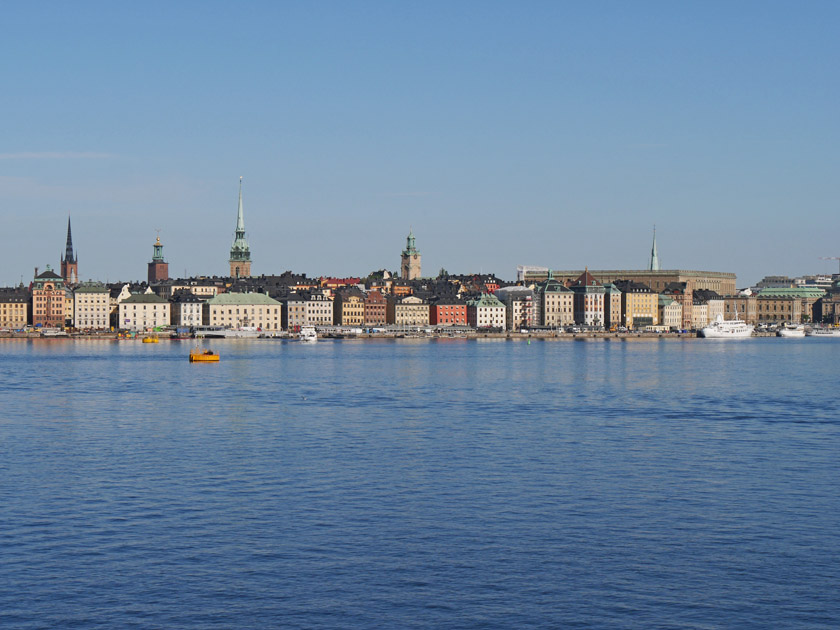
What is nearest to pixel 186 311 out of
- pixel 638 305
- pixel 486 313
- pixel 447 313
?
pixel 447 313

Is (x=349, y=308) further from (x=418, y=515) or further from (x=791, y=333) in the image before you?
(x=418, y=515)

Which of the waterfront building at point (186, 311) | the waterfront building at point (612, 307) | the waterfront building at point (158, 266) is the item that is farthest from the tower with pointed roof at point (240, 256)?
the waterfront building at point (612, 307)

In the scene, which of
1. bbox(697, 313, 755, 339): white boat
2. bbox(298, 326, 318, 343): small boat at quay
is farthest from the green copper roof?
bbox(697, 313, 755, 339): white boat

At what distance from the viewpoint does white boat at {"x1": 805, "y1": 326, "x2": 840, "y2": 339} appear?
169000 mm

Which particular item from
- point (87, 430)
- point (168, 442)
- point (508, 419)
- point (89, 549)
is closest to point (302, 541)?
point (89, 549)

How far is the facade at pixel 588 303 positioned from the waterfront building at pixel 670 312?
A: 1187 cm

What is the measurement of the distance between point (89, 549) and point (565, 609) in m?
7.62

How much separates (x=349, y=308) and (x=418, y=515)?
134 m

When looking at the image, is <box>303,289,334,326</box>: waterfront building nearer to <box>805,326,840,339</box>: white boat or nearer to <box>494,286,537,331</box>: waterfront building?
<box>494,286,537,331</box>: waterfront building

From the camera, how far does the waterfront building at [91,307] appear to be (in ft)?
482

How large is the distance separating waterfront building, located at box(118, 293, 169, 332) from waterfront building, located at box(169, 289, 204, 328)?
1419mm

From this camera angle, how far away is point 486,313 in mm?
156250

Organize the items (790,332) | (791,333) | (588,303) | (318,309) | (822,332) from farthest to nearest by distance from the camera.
→ 1. (822,332)
2. (790,332)
3. (791,333)
4. (588,303)
5. (318,309)

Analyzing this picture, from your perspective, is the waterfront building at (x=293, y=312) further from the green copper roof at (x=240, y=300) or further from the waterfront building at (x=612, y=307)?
the waterfront building at (x=612, y=307)
